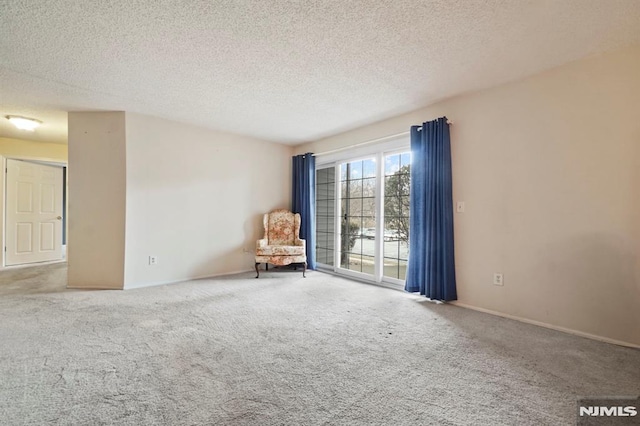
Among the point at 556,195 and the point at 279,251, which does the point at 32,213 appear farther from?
the point at 556,195

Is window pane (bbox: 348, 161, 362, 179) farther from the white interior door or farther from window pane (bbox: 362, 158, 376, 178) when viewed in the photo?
the white interior door

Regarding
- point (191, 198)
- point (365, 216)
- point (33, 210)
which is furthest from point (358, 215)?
point (33, 210)

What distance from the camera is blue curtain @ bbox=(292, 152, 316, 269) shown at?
5.30m

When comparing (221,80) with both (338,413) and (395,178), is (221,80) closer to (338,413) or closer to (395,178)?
(395,178)

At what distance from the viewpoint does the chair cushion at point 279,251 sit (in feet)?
15.3

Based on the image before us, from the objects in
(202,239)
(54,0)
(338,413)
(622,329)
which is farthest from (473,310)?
(54,0)

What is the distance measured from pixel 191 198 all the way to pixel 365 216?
2843mm

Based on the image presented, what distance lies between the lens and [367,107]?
3.66m

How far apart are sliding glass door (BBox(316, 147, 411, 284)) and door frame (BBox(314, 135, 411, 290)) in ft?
0.05

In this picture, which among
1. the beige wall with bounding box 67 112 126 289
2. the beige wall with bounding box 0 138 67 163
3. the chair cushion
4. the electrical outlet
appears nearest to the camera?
the electrical outlet

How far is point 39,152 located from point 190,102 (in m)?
4.32

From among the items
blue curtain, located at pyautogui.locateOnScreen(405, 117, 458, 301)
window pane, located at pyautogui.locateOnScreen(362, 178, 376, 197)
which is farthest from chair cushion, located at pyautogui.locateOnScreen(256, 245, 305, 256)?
blue curtain, located at pyautogui.locateOnScreen(405, 117, 458, 301)

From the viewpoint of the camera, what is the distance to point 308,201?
5.34m

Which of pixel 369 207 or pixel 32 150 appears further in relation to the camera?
pixel 32 150
